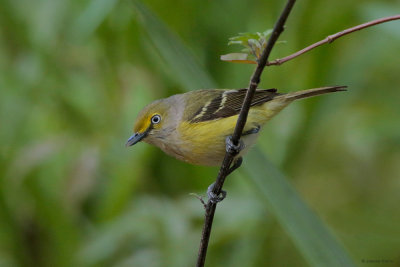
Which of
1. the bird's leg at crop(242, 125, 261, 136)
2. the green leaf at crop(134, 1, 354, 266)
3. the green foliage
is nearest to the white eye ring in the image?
the green leaf at crop(134, 1, 354, 266)

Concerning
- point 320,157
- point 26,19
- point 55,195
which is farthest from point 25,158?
point 320,157

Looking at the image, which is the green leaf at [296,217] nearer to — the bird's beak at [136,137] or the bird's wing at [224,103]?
the bird's wing at [224,103]

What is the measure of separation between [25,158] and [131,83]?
2.65ft

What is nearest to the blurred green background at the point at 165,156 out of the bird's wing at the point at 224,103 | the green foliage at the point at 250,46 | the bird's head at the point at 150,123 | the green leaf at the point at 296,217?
the bird's wing at the point at 224,103

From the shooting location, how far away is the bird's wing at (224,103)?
2439 mm

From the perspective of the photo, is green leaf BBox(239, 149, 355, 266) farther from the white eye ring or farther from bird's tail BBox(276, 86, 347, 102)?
the white eye ring

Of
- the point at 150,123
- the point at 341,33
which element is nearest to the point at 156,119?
the point at 150,123

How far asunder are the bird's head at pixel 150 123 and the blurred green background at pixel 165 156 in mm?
810

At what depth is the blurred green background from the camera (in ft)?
10.6

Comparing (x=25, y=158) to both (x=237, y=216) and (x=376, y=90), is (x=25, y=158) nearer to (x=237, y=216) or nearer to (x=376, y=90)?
(x=237, y=216)

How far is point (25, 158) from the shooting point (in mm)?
3406

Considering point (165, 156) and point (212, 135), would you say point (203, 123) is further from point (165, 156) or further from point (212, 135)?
point (165, 156)

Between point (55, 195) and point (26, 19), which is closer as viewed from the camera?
point (55, 195)

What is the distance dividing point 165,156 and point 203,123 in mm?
1260
